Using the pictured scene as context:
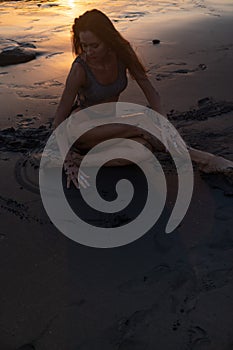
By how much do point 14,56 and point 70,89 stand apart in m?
3.78

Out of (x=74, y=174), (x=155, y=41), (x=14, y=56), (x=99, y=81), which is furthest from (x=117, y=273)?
(x=155, y=41)

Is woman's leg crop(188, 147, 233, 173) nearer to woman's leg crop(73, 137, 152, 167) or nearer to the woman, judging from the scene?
the woman

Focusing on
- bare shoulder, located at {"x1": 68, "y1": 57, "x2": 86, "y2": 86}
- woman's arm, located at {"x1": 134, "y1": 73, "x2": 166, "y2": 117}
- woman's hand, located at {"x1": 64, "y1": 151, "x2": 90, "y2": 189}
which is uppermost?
bare shoulder, located at {"x1": 68, "y1": 57, "x2": 86, "y2": 86}

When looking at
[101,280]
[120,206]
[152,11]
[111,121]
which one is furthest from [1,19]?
[101,280]

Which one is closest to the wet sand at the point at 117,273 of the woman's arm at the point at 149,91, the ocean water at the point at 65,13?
the woman's arm at the point at 149,91

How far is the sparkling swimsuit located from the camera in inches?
128

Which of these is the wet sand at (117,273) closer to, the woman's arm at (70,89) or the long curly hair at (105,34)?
the woman's arm at (70,89)

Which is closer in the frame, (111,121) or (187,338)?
(187,338)

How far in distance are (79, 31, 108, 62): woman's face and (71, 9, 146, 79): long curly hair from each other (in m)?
0.03

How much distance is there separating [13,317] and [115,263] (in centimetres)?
64

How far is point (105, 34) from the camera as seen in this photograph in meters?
3.02

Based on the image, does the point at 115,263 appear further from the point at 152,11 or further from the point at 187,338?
the point at 152,11

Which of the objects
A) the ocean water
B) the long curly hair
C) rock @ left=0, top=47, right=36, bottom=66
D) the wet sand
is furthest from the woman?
Answer: the ocean water

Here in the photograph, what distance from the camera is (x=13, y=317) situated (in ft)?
6.83
